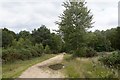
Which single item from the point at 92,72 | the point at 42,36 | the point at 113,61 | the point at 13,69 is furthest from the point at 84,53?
the point at 42,36

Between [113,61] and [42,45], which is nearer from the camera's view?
[113,61]

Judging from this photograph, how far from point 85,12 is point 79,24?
1550mm

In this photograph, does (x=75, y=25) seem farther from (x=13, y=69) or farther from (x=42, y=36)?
(x=42, y=36)

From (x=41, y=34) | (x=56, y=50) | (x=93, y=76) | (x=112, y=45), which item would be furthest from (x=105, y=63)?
(x=41, y=34)

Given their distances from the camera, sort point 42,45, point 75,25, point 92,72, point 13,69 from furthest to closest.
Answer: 1. point 42,45
2. point 75,25
3. point 13,69
4. point 92,72

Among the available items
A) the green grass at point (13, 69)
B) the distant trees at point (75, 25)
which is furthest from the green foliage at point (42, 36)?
the green grass at point (13, 69)

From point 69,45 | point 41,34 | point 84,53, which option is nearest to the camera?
point 84,53

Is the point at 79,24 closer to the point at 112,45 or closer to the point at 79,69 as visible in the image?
the point at 79,69

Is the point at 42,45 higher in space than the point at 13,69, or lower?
higher

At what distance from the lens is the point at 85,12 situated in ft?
86.9

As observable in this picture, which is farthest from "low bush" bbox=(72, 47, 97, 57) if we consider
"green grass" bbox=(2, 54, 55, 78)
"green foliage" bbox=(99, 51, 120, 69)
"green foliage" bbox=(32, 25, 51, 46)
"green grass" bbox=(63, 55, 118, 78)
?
"green foliage" bbox=(32, 25, 51, 46)

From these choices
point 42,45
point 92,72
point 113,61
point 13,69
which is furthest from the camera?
point 42,45

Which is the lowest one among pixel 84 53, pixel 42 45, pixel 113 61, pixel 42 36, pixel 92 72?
pixel 92 72

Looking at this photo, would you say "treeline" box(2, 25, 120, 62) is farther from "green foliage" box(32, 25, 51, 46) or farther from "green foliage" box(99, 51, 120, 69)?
"green foliage" box(99, 51, 120, 69)
